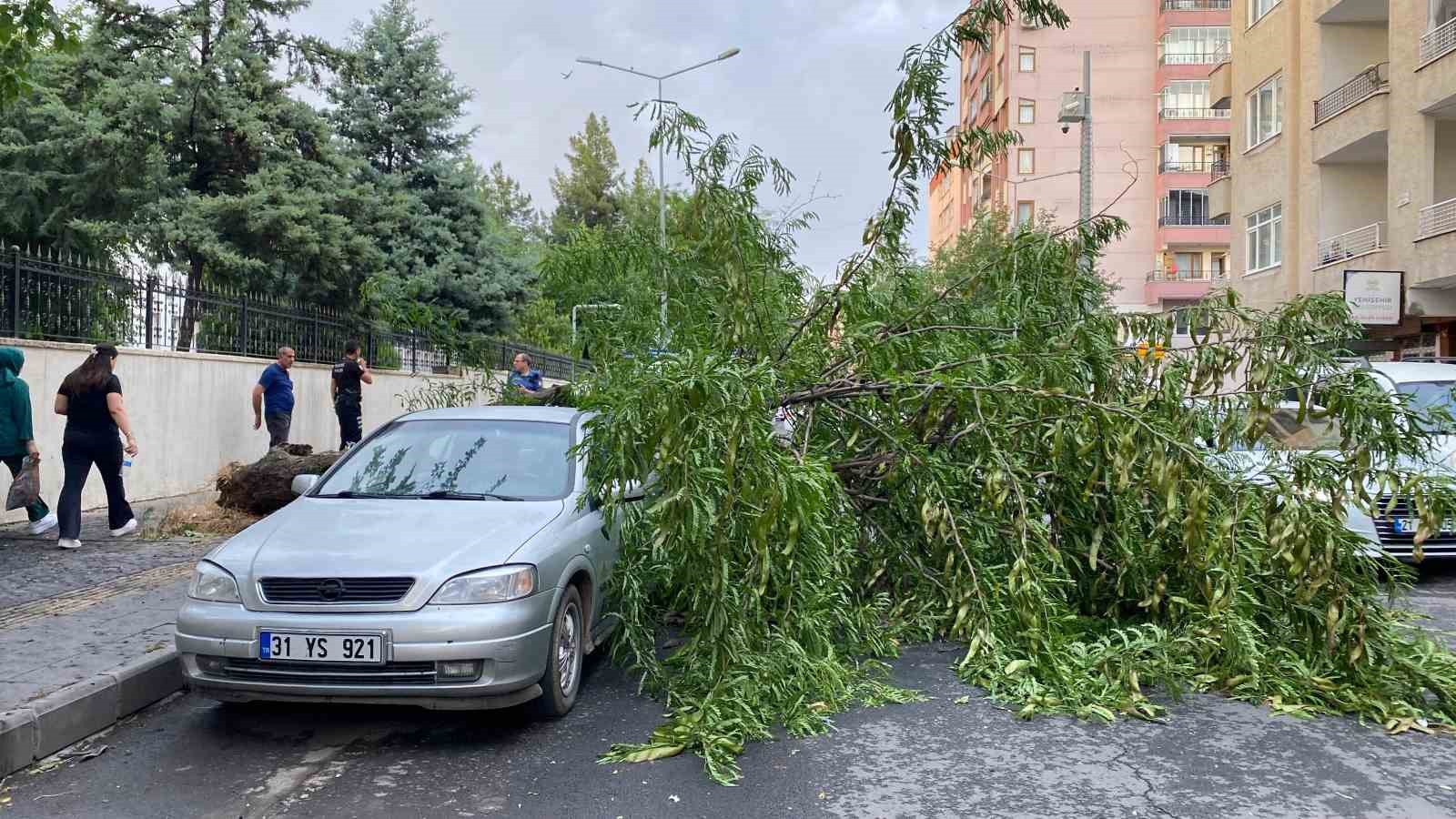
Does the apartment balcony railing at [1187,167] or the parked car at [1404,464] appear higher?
the apartment balcony railing at [1187,167]

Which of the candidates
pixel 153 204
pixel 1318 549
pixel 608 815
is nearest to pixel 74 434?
pixel 608 815

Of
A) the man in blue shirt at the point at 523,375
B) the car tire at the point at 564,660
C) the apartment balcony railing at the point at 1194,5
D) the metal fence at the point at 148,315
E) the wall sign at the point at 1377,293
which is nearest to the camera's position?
the car tire at the point at 564,660

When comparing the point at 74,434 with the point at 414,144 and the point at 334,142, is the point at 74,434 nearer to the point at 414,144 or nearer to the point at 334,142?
the point at 334,142

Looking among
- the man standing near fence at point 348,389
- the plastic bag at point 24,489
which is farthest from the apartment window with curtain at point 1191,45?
the plastic bag at point 24,489

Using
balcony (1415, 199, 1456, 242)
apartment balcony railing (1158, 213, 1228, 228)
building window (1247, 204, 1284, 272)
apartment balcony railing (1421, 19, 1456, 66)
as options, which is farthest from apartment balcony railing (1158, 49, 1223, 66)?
balcony (1415, 199, 1456, 242)

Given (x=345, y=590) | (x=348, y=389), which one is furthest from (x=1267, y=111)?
(x=345, y=590)

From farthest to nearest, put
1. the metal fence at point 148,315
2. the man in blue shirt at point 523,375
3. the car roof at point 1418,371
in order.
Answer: the man in blue shirt at point 523,375
the metal fence at point 148,315
the car roof at point 1418,371

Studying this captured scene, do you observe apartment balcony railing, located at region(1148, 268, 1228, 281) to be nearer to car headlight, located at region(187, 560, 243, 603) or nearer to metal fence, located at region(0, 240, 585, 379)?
metal fence, located at region(0, 240, 585, 379)

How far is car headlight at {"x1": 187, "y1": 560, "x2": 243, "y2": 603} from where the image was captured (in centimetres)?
525

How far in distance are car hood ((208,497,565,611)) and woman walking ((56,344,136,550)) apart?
495 centimetres

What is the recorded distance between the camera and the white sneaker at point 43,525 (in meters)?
10.8

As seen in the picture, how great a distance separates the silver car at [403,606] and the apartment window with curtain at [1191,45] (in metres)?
53.4

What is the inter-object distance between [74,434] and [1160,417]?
8.81 meters

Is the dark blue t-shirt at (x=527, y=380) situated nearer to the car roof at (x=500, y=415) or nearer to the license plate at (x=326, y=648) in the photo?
the car roof at (x=500, y=415)
